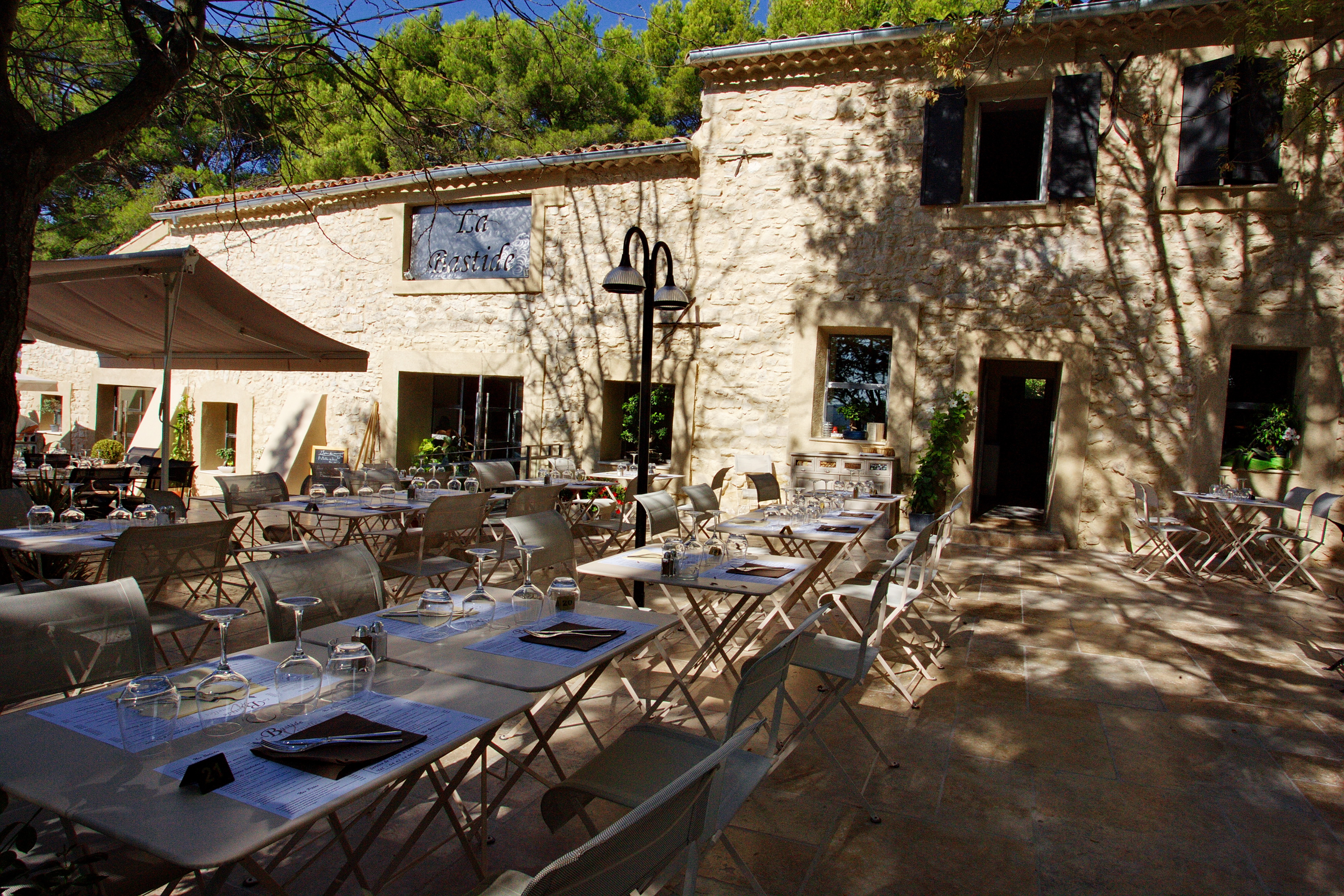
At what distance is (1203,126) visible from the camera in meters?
7.93

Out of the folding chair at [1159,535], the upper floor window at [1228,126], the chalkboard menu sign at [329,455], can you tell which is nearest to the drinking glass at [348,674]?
the folding chair at [1159,535]

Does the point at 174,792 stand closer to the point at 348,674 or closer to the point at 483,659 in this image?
the point at 348,674

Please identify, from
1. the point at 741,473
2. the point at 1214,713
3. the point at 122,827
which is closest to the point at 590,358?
the point at 741,473

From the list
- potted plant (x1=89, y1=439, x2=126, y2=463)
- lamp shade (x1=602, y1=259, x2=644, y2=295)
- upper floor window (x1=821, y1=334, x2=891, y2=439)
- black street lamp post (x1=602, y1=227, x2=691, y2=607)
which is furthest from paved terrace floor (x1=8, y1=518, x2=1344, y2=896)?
potted plant (x1=89, y1=439, x2=126, y2=463)

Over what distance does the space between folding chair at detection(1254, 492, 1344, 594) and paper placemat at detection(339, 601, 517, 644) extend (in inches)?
280

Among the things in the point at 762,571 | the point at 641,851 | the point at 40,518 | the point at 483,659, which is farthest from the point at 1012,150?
the point at 641,851

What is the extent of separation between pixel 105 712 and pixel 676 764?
1.35 m

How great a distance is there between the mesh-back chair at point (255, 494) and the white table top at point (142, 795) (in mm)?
4142

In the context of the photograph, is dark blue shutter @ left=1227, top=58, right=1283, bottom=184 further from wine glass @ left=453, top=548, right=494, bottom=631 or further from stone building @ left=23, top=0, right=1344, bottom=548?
wine glass @ left=453, top=548, right=494, bottom=631

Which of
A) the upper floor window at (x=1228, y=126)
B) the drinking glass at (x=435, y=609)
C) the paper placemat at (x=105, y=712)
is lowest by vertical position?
the paper placemat at (x=105, y=712)

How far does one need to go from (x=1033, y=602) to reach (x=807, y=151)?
5.85 meters

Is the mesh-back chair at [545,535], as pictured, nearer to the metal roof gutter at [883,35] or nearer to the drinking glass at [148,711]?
the drinking glass at [148,711]

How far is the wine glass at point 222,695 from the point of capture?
1.61 m

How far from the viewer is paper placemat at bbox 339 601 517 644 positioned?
2285mm
